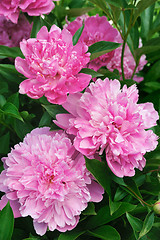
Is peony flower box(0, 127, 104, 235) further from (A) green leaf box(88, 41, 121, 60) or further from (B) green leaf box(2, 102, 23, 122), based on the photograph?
(A) green leaf box(88, 41, 121, 60)

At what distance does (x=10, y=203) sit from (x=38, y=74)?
0.69 feet

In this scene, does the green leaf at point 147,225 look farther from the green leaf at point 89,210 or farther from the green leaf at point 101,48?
the green leaf at point 101,48

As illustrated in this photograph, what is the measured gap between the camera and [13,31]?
0.77 metres

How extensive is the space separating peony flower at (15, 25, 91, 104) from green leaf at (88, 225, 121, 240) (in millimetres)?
220

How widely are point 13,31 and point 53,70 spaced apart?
1.11 feet

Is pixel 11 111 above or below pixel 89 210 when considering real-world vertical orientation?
above

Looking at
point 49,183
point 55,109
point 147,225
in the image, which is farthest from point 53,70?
point 147,225

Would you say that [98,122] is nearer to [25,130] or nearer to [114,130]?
[114,130]

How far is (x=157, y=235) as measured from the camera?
0.54m

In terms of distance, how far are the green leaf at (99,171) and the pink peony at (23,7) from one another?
35 centimetres

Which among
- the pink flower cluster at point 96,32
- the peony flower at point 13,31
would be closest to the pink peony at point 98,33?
the pink flower cluster at point 96,32

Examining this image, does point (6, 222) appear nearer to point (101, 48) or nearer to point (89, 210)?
point (89, 210)

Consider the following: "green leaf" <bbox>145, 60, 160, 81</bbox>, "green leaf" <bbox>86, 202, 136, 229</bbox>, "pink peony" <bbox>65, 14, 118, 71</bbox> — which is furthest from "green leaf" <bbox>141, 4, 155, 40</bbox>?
"green leaf" <bbox>86, 202, 136, 229</bbox>

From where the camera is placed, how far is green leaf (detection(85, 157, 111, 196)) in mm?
465
